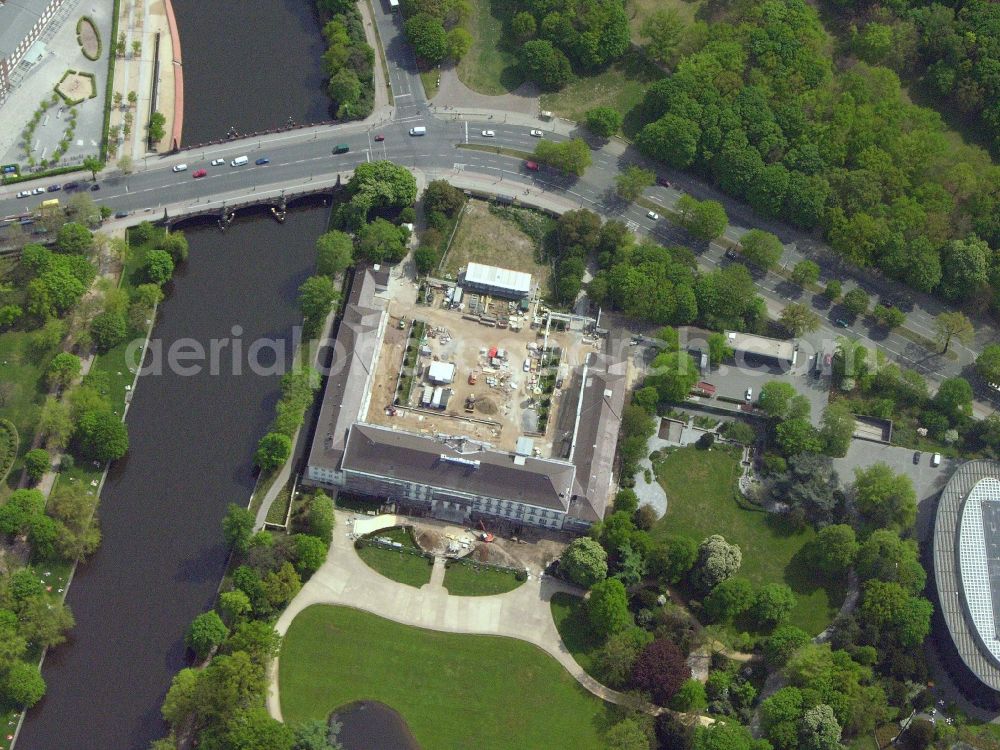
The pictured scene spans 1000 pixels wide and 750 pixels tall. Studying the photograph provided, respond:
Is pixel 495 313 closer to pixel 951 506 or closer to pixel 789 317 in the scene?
pixel 789 317

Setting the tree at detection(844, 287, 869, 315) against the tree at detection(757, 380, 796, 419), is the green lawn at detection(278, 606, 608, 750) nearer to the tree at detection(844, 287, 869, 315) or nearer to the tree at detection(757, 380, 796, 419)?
the tree at detection(757, 380, 796, 419)

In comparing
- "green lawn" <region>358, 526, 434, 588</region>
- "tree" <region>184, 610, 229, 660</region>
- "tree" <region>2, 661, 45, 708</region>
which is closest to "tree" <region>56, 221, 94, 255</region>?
"tree" <region>184, 610, 229, 660</region>

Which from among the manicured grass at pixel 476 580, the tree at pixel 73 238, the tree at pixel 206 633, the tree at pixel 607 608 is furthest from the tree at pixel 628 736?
the tree at pixel 73 238

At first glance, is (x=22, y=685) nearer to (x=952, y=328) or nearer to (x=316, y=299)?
(x=316, y=299)

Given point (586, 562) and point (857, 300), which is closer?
point (586, 562)

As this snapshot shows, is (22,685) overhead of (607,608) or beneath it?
beneath

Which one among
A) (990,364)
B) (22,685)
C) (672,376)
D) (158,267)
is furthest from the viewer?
(990,364)

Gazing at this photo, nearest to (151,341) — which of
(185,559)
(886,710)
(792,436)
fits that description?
(185,559)

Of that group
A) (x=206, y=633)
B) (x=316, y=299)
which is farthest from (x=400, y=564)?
(x=316, y=299)
